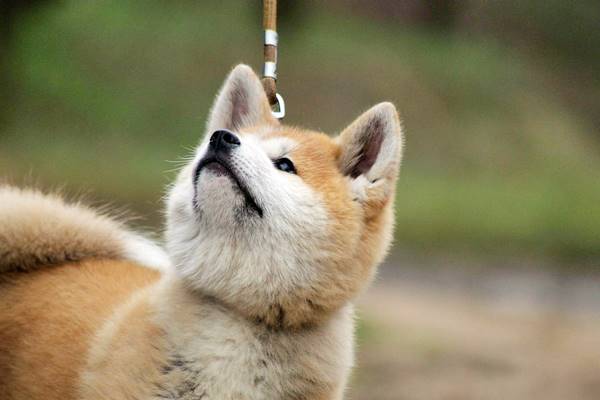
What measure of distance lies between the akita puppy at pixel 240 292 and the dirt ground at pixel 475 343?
102 inches

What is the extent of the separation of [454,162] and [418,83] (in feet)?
2.66

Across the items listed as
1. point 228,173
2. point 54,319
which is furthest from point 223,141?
point 54,319

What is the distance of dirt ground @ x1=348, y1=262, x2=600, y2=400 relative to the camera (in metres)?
5.27

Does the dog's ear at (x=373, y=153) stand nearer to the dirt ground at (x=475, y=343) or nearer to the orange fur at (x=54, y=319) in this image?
the orange fur at (x=54, y=319)

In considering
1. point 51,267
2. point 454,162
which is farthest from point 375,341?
point 51,267

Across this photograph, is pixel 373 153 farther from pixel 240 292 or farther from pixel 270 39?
pixel 240 292

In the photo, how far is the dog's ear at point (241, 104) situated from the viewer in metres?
2.68

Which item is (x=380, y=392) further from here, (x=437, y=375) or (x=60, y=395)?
(x=60, y=395)

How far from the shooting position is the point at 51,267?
2.80 metres

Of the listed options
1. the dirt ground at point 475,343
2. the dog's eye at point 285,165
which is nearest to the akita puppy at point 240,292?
the dog's eye at point 285,165

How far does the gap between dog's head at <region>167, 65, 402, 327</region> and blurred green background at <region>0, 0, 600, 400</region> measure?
3599mm

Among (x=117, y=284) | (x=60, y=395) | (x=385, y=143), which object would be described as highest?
(x=385, y=143)

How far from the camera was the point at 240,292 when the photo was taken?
7.46 feet

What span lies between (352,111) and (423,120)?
77 centimetres
